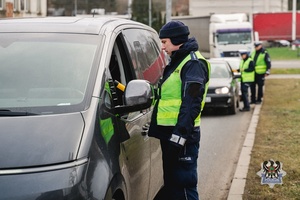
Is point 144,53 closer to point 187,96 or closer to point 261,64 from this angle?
point 187,96

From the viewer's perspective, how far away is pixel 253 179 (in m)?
8.75

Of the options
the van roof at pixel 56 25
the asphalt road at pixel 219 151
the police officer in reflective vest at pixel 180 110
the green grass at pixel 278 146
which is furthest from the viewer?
the asphalt road at pixel 219 151

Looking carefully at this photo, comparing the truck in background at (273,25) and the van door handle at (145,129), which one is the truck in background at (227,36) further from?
the truck in background at (273,25)

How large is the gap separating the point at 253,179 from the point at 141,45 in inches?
127

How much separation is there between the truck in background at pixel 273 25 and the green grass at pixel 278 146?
56.4 meters

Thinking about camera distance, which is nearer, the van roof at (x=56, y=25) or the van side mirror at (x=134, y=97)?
the van side mirror at (x=134, y=97)

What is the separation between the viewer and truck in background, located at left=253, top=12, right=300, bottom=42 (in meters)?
78.8

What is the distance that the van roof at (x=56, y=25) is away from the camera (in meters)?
5.28

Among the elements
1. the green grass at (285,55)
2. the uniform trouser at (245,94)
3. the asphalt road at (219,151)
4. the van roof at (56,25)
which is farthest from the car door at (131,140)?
the green grass at (285,55)

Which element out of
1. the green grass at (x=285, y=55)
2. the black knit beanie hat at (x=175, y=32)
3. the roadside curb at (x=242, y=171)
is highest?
the black knit beanie hat at (x=175, y=32)

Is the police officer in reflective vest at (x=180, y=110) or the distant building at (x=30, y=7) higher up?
the distant building at (x=30, y=7)

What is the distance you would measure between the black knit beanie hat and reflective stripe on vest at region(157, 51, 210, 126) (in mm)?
175

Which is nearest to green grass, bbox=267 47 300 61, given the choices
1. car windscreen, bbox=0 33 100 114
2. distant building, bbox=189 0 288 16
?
distant building, bbox=189 0 288 16

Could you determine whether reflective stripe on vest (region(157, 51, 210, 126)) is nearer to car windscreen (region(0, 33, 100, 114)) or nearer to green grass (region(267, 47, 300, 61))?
car windscreen (region(0, 33, 100, 114))
